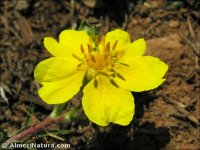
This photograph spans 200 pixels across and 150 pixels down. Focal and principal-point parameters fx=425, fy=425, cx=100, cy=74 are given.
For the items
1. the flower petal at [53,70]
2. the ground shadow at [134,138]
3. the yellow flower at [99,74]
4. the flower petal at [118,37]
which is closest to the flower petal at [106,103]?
the yellow flower at [99,74]

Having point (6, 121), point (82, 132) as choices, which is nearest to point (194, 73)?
point (82, 132)

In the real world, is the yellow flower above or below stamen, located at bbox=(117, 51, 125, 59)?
below

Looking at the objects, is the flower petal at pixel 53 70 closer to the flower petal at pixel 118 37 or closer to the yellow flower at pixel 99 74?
the yellow flower at pixel 99 74

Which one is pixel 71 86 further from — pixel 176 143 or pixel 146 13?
pixel 146 13

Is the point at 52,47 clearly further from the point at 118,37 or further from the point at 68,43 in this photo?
the point at 118,37

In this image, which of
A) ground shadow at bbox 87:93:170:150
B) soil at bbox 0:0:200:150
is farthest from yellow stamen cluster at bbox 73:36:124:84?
ground shadow at bbox 87:93:170:150

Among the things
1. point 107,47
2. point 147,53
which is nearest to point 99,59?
point 107,47

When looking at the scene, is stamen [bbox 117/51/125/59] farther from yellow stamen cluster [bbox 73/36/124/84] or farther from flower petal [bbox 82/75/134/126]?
flower petal [bbox 82/75/134/126]
